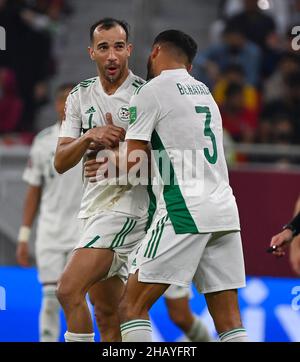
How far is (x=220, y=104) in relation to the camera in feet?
36.7

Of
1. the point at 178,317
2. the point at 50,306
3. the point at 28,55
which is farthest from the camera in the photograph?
the point at 28,55

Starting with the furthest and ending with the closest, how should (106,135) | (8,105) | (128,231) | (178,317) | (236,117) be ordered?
(8,105)
(236,117)
(178,317)
(128,231)
(106,135)

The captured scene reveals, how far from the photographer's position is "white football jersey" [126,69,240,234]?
604cm

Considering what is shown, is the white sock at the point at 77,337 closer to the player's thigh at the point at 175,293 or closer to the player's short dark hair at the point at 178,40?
the player's short dark hair at the point at 178,40

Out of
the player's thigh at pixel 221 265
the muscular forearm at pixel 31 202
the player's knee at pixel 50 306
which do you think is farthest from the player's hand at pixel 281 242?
the muscular forearm at pixel 31 202

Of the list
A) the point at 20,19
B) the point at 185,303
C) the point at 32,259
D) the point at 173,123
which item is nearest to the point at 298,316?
the point at 185,303

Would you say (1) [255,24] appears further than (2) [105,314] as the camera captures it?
Yes

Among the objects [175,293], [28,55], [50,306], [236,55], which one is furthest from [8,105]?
[175,293]

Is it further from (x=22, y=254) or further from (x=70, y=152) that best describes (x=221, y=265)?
(x=22, y=254)

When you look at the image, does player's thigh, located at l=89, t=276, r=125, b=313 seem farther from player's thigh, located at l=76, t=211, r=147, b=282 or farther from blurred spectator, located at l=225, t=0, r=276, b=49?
blurred spectator, located at l=225, t=0, r=276, b=49

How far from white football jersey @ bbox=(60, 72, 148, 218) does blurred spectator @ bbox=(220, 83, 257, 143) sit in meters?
4.55

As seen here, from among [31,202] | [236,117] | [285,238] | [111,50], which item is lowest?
[285,238]

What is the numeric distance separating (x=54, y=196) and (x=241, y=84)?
3.07 metres
